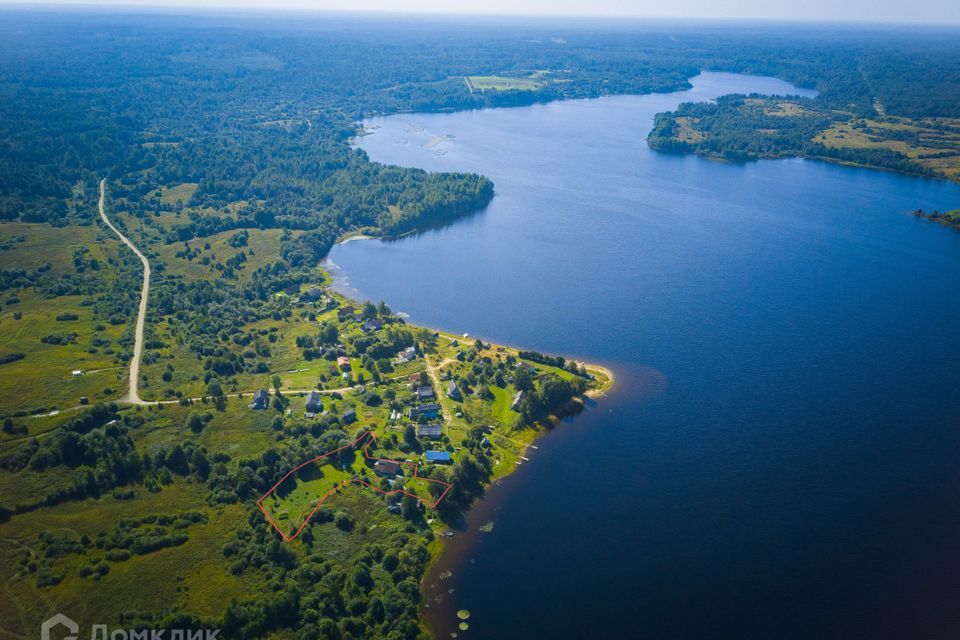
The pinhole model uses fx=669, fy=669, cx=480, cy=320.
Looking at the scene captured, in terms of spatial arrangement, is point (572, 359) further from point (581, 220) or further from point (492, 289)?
point (581, 220)

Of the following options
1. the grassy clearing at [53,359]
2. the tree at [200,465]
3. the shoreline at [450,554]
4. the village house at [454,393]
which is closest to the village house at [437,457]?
the shoreline at [450,554]

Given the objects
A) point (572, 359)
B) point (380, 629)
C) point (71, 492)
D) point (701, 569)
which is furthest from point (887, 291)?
point (71, 492)

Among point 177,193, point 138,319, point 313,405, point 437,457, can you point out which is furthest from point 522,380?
point 177,193

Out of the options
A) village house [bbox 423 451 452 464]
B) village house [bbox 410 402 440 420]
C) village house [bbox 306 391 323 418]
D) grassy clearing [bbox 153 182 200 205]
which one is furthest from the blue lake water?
grassy clearing [bbox 153 182 200 205]

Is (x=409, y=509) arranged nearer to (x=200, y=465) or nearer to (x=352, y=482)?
(x=352, y=482)

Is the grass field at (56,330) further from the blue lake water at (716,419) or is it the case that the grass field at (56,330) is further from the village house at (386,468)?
the blue lake water at (716,419)

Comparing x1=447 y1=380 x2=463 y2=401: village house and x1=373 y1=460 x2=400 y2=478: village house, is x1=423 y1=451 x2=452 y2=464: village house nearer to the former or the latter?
x1=373 y1=460 x2=400 y2=478: village house
